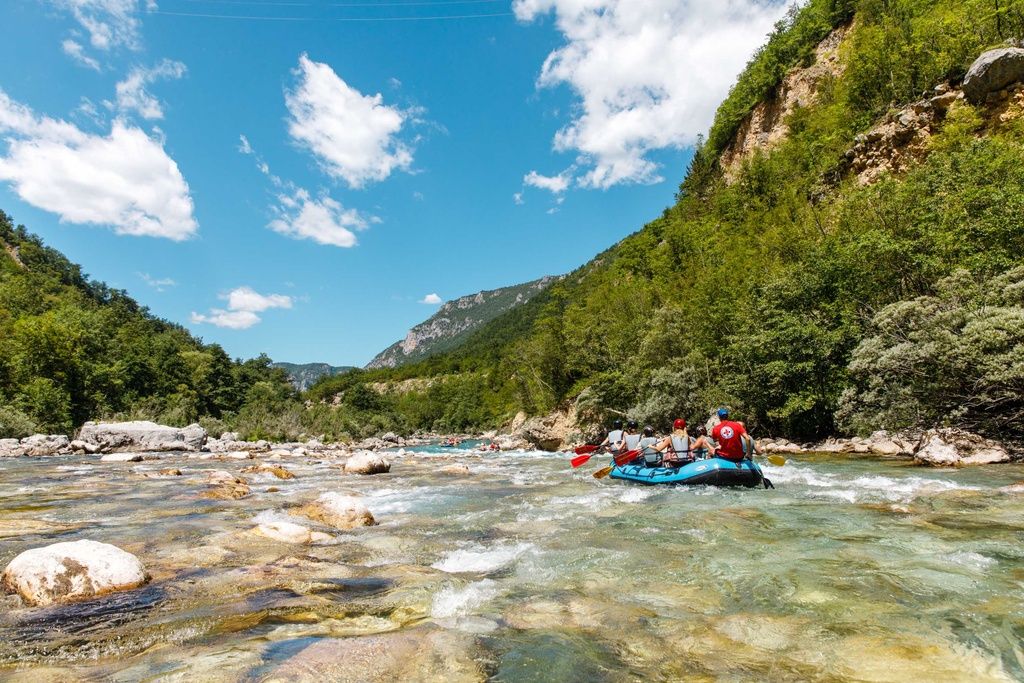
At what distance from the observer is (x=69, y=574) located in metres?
5.36

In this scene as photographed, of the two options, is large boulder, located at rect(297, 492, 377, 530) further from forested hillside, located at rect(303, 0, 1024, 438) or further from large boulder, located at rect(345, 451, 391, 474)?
forested hillside, located at rect(303, 0, 1024, 438)

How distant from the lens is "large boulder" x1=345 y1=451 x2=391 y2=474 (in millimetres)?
19828

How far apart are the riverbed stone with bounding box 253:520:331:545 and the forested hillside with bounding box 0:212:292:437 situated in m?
38.9

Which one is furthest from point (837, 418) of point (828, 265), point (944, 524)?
point (944, 524)

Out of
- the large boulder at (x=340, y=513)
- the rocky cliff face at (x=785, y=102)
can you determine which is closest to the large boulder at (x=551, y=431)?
the large boulder at (x=340, y=513)

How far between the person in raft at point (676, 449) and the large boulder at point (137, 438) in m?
30.3

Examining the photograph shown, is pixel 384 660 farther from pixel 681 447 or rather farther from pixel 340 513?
pixel 681 447

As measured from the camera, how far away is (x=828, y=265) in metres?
26.1

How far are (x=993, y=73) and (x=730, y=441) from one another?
102 feet

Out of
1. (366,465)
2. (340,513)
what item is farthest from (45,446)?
(340,513)

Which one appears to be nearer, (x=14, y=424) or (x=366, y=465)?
(x=366, y=465)

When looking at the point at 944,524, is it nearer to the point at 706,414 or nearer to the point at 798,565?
the point at 798,565

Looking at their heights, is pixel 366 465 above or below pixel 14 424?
below

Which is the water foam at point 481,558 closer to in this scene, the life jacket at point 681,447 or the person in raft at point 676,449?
the person in raft at point 676,449
